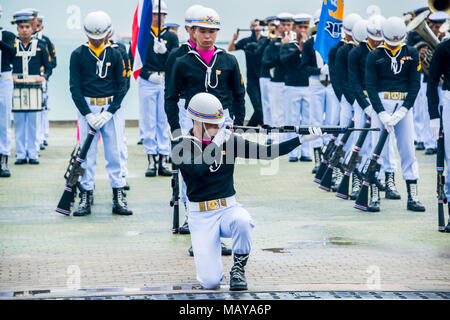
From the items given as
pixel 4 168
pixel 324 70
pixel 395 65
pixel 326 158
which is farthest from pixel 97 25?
pixel 324 70

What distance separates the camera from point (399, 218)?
10.0 metres

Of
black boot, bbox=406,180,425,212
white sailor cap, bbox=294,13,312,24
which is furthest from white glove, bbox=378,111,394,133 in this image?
white sailor cap, bbox=294,13,312,24

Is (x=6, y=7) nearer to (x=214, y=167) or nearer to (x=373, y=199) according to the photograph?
(x=373, y=199)

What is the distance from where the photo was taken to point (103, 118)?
1014cm

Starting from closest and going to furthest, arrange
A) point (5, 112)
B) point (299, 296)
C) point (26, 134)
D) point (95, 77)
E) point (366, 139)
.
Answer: point (299, 296)
point (95, 77)
point (366, 139)
point (5, 112)
point (26, 134)

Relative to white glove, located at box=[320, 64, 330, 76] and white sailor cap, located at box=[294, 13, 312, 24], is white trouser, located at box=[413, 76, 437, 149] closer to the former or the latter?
white glove, located at box=[320, 64, 330, 76]

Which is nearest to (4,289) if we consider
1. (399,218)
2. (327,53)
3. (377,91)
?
(399,218)

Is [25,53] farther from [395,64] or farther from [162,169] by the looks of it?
[395,64]

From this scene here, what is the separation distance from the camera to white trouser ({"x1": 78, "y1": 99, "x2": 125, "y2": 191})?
10.4 m

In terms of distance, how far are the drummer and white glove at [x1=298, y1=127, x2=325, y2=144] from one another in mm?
8219

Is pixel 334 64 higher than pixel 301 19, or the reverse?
pixel 301 19

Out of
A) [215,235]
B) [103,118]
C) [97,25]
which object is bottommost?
[215,235]

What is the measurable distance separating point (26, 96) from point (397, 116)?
651 centimetres

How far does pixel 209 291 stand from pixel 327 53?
653 centimetres
